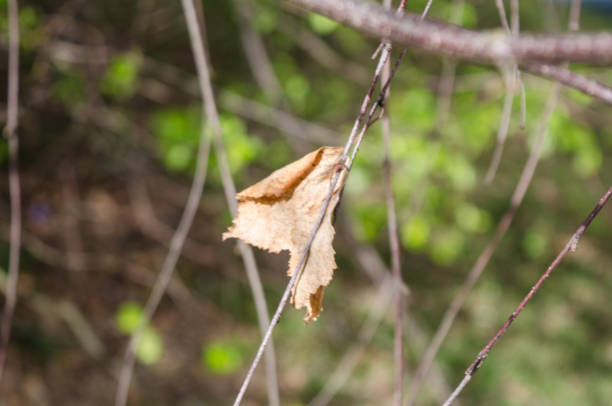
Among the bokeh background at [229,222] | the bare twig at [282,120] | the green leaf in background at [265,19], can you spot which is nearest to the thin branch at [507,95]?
the bokeh background at [229,222]

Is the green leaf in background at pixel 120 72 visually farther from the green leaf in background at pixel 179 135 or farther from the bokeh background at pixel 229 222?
the green leaf in background at pixel 179 135

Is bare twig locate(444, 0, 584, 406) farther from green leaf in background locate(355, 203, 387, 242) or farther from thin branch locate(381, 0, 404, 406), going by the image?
green leaf in background locate(355, 203, 387, 242)

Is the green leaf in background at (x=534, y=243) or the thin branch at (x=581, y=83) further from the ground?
the green leaf in background at (x=534, y=243)

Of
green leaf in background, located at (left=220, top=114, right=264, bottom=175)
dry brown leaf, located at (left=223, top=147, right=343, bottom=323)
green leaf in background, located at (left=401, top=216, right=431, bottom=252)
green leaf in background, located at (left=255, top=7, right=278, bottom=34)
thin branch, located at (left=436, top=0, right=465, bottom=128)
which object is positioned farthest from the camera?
green leaf in background, located at (left=255, top=7, right=278, bottom=34)

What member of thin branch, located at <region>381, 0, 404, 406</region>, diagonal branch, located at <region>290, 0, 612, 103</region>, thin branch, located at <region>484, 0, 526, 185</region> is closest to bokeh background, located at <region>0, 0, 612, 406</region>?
thin branch, located at <region>484, 0, 526, 185</region>

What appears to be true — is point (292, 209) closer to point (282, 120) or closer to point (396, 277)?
point (396, 277)

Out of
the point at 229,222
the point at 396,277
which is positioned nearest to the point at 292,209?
the point at 396,277
